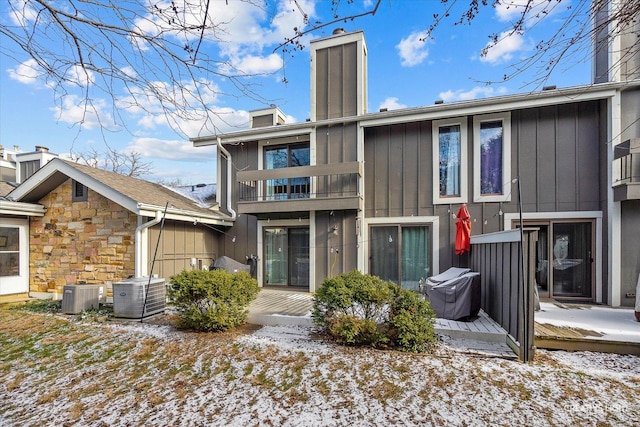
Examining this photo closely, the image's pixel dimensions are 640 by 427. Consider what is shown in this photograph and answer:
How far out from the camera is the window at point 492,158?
24.6 ft

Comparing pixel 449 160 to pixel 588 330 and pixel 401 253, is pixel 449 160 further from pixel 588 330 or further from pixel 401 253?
pixel 588 330

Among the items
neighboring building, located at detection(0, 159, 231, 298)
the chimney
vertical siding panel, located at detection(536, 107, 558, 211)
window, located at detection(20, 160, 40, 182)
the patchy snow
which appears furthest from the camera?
window, located at detection(20, 160, 40, 182)

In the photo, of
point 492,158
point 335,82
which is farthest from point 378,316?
point 335,82

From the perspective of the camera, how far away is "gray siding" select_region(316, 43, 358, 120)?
8617mm

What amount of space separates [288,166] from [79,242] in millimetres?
5936

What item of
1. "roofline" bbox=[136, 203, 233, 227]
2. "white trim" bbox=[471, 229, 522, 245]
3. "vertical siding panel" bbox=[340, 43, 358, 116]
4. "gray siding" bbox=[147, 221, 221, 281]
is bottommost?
"gray siding" bbox=[147, 221, 221, 281]

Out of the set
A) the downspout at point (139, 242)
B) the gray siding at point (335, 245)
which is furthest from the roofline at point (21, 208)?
the gray siding at point (335, 245)

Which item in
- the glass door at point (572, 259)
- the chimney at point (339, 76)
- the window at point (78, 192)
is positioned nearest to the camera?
the glass door at point (572, 259)

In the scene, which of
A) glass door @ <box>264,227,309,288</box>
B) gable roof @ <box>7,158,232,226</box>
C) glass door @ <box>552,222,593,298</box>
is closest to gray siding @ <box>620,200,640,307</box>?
glass door @ <box>552,222,593,298</box>

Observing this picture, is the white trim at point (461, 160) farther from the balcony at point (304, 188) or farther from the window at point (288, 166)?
the window at point (288, 166)

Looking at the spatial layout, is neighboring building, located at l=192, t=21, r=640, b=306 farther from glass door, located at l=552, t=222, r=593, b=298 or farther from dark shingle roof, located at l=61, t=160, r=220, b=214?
dark shingle roof, located at l=61, t=160, r=220, b=214

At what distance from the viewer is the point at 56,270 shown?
26.6 feet

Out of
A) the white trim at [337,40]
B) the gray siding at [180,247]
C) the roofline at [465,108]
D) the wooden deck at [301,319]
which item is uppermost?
the white trim at [337,40]

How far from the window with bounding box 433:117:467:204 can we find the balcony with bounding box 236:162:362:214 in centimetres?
207
